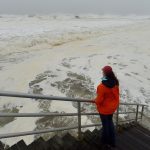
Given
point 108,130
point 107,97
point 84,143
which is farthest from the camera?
point 108,130

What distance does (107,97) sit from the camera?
5238 millimetres

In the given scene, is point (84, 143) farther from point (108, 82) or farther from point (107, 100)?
point (108, 82)

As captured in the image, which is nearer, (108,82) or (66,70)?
(108,82)

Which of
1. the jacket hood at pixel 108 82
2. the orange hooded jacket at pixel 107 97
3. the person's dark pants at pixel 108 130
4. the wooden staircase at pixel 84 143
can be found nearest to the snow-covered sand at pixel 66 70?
the wooden staircase at pixel 84 143

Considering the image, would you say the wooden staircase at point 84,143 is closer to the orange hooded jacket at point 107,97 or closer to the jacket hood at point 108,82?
the orange hooded jacket at point 107,97

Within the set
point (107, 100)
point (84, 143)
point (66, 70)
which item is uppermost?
point (107, 100)

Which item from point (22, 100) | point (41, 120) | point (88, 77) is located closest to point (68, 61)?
point (88, 77)

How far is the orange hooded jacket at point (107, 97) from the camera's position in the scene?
5.13 m

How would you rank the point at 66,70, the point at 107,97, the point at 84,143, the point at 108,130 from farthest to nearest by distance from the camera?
1. the point at 66,70
2. the point at 108,130
3. the point at 107,97
4. the point at 84,143

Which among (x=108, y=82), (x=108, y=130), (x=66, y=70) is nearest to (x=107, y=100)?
(x=108, y=82)

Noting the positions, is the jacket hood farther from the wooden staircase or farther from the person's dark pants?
the wooden staircase

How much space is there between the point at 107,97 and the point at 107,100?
0.06 m

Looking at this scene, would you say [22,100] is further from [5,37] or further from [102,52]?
[5,37]

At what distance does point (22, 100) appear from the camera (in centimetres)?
1739
